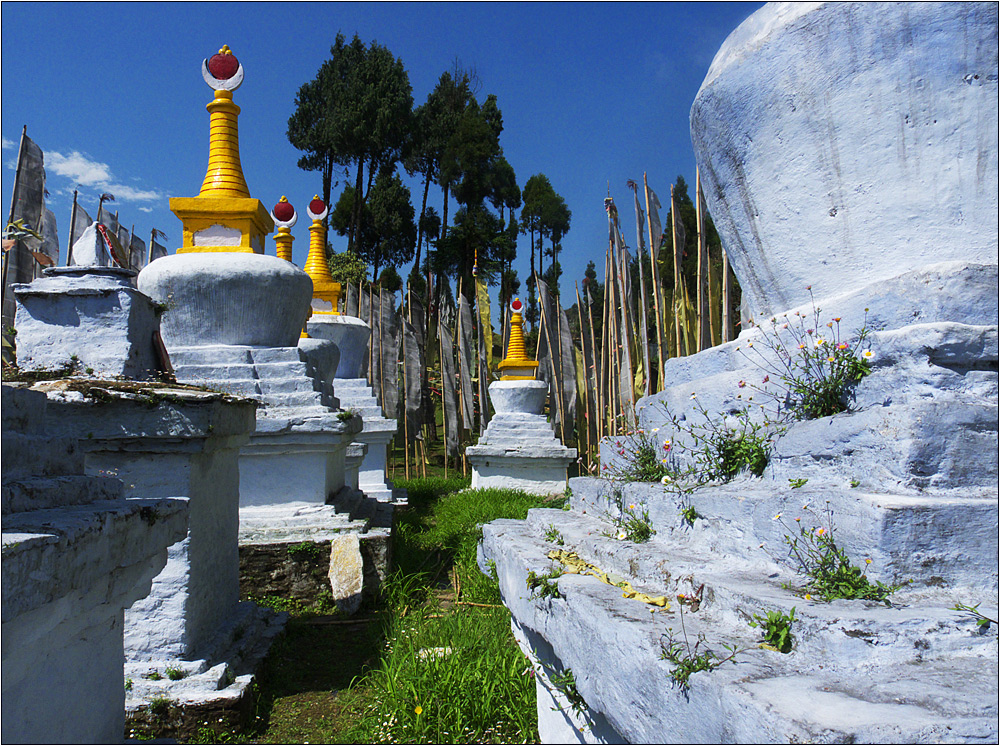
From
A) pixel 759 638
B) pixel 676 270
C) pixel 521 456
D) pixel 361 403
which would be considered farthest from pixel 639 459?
pixel 521 456

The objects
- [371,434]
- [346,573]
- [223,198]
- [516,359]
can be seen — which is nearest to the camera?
[346,573]

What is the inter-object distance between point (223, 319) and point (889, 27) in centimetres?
504

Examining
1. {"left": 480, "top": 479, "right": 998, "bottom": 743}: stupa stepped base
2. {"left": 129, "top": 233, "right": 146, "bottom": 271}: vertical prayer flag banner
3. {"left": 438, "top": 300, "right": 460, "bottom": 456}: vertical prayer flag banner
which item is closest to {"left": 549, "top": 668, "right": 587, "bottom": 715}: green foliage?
{"left": 480, "top": 479, "right": 998, "bottom": 743}: stupa stepped base

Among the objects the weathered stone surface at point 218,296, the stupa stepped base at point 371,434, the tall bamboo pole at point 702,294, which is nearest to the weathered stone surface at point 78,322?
the weathered stone surface at point 218,296

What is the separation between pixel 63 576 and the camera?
4.95 feet

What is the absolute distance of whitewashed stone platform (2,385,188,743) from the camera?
4.70ft

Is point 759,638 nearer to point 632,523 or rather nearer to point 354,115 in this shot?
point 632,523

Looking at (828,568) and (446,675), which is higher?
(828,568)

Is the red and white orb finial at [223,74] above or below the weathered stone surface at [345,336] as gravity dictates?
above

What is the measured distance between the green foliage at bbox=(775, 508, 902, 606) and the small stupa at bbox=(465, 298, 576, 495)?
8.52m

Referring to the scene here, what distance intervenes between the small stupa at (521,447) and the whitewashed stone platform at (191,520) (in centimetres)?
690

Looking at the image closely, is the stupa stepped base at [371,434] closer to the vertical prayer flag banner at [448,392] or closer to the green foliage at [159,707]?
the vertical prayer flag banner at [448,392]

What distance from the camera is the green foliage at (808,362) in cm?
205

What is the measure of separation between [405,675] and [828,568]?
2252 millimetres
